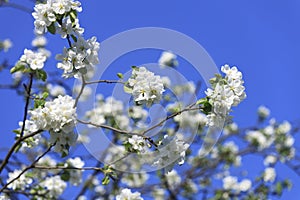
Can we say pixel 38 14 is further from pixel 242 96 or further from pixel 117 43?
pixel 242 96

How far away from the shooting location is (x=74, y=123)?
2.12m

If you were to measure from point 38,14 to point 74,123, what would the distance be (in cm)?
55

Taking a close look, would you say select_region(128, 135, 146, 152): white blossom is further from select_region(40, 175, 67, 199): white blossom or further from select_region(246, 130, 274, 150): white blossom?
select_region(246, 130, 274, 150): white blossom

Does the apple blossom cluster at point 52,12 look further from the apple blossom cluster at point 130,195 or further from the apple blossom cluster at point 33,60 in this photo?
the apple blossom cluster at point 130,195

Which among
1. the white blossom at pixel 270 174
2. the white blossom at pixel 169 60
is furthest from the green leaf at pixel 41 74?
the white blossom at pixel 270 174

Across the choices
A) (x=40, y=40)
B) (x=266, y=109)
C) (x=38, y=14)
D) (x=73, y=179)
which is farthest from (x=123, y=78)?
(x=266, y=109)

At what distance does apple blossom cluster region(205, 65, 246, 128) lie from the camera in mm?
2213

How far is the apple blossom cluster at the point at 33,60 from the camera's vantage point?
2332mm

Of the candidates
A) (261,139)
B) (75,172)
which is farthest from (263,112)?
(75,172)

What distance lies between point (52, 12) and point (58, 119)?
513 mm

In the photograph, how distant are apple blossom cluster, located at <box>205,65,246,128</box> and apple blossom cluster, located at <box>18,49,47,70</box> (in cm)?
76

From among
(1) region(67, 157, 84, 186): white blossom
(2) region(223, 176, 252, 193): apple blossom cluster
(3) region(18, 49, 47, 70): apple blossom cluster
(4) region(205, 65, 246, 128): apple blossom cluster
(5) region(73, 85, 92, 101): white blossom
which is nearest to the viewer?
(4) region(205, 65, 246, 128): apple blossom cluster

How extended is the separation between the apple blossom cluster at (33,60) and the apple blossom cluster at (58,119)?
24 centimetres

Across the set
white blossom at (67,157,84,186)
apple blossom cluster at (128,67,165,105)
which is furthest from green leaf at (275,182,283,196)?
apple blossom cluster at (128,67,165,105)
